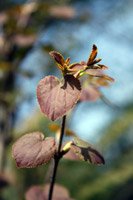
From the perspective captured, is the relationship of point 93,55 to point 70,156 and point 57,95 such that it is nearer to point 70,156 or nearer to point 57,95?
point 57,95

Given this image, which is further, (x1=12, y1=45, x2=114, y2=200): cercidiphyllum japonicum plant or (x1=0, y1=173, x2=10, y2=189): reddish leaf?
(x1=0, y1=173, x2=10, y2=189): reddish leaf

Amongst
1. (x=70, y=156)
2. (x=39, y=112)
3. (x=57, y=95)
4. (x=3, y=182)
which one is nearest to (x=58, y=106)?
(x=57, y=95)

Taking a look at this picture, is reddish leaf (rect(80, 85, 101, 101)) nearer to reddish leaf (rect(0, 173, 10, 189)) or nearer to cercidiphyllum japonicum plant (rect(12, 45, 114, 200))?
cercidiphyllum japonicum plant (rect(12, 45, 114, 200))

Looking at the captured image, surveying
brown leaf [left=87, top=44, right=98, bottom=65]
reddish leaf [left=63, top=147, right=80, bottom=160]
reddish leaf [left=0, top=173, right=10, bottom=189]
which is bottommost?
reddish leaf [left=0, top=173, right=10, bottom=189]

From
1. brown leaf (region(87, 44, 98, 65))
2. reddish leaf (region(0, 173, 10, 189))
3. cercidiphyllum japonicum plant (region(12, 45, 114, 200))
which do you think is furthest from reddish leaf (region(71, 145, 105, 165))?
reddish leaf (region(0, 173, 10, 189))

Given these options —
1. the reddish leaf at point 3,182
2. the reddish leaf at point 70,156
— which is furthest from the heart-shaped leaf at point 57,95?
the reddish leaf at point 3,182

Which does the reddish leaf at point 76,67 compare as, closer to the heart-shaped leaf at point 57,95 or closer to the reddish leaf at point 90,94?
the heart-shaped leaf at point 57,95

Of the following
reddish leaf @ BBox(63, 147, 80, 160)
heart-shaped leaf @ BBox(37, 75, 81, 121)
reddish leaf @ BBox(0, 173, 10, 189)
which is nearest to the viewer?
heart-shaped leaf @ BBox(37, 75, 81, 121)
